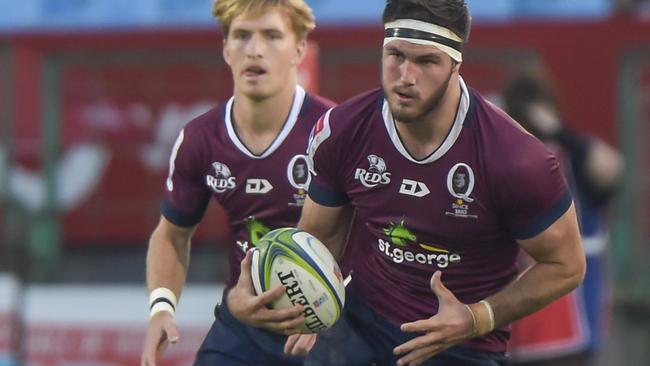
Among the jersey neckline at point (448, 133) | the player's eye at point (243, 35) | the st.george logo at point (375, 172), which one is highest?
the player's eye at point (243, 35)

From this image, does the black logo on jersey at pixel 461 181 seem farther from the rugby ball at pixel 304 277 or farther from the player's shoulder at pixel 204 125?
the player's shoulder at pixel 204 125

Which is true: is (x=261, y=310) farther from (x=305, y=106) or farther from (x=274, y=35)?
(x=274, y=35)

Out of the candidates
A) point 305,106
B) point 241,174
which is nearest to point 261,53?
point 305,106

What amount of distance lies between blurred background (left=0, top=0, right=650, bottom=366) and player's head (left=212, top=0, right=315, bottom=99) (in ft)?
13.1

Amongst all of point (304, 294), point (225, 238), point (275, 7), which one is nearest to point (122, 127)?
point (225, 238)

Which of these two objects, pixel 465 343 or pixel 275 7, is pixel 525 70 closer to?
pixel 275 7

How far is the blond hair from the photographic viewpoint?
6164mm

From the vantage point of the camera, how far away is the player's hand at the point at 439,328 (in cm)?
509

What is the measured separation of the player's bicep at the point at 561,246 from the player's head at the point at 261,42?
1.44m

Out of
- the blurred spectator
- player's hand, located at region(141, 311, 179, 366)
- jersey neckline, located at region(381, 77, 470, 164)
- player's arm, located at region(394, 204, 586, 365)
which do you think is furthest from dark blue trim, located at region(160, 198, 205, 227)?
the blurred spectator

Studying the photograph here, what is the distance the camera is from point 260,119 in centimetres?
→ 615

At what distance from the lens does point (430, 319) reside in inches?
200

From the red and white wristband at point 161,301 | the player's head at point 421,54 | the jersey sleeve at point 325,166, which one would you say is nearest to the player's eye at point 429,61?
the player's head at point 421,54

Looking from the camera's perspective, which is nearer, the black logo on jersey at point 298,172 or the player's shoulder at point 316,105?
the black logo on jersey at point 298,172
